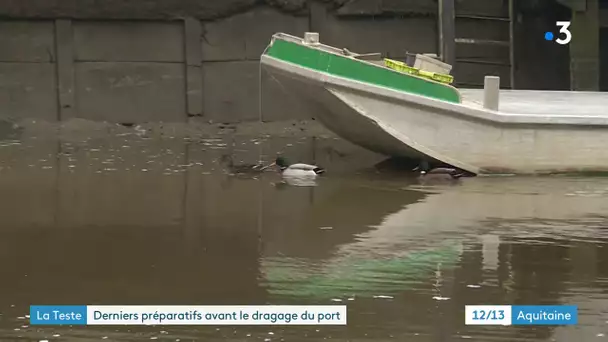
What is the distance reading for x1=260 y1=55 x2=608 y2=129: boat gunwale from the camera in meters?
9.02

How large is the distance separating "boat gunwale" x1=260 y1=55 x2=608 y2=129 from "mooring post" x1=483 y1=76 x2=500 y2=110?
10 centimetres

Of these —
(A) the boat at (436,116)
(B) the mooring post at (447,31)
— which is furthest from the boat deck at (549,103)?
(B) the mooring post at (447,31)

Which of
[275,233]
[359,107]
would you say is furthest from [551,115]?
[275,233]

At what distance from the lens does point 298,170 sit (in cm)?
949

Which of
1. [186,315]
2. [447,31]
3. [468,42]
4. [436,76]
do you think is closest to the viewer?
[186,315]

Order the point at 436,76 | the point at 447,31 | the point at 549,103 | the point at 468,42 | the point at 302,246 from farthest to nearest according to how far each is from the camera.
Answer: the point at 468,42 < the point at 447,31 < the point at 549,103 < the point at 436,76 < the point at 302,246

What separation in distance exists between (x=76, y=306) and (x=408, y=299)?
1806mm

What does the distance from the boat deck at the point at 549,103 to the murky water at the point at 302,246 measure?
0.77 m

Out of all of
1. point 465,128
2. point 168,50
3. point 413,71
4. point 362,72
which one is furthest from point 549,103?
point 168,50

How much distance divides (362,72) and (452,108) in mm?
964

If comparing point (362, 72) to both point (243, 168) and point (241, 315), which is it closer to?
point (243, 168)

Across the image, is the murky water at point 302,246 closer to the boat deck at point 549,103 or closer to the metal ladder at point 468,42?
the boat deck at point 549,103

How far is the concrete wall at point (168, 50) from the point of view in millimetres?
13477

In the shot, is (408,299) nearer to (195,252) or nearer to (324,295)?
(324,295)
